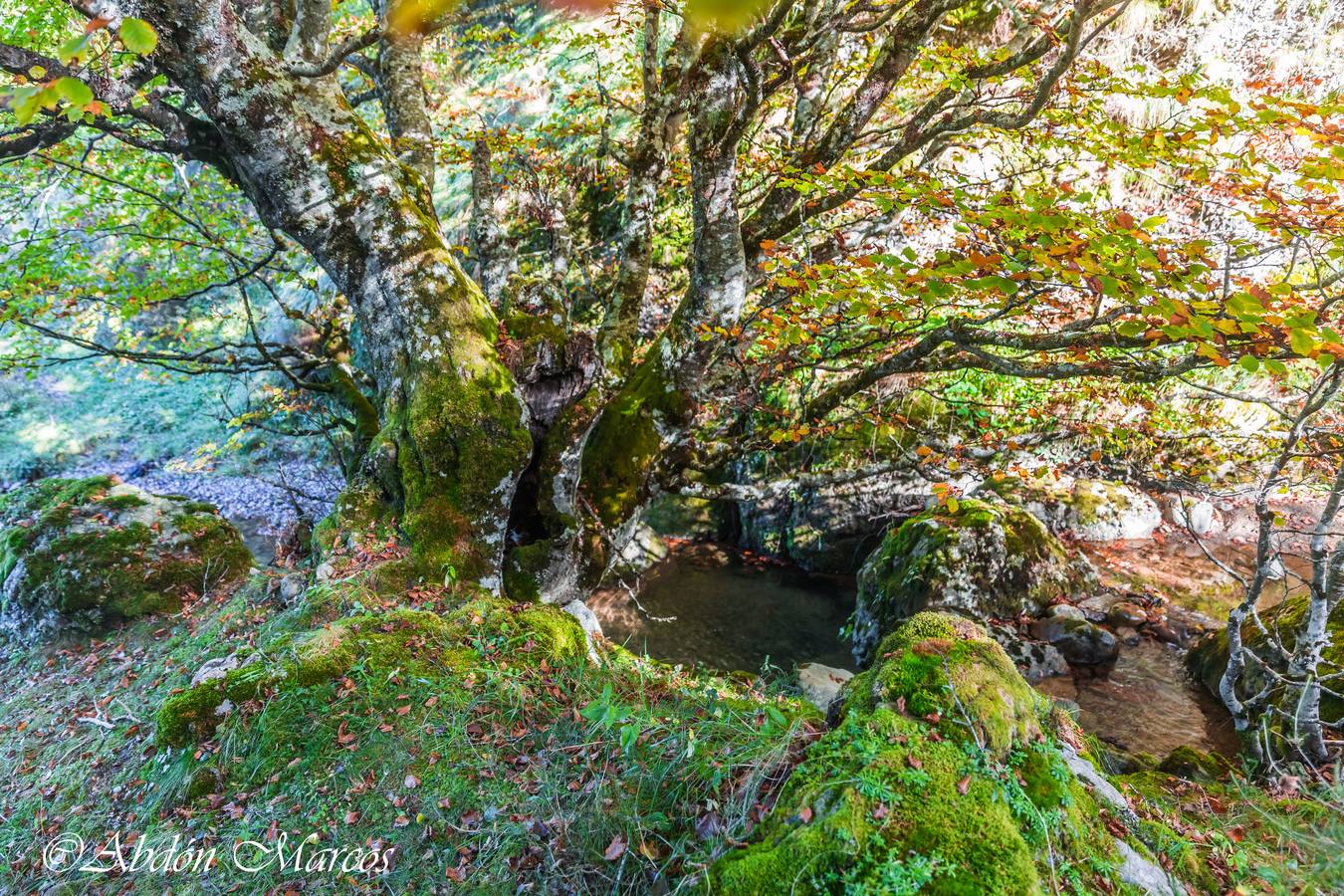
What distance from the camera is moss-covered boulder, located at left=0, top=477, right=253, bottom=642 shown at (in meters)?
5.38

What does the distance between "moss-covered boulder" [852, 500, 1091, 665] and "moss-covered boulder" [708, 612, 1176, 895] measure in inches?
183

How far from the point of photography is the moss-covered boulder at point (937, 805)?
162 cm

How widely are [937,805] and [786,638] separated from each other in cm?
583

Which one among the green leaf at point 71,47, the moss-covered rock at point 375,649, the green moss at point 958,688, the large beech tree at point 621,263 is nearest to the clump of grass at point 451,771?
the moss-covered rock at point 375,649

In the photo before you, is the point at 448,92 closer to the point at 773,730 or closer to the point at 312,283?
the point at 312,283

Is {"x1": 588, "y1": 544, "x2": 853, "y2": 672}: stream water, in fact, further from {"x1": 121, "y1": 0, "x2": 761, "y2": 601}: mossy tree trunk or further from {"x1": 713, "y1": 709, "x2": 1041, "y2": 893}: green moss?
{"x1": 713, "y1": 709, "x2": 1041, "y2": 893}: green moss

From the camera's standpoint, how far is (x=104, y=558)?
5602mm

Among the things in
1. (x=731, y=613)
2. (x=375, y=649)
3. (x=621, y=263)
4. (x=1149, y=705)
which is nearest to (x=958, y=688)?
(x=375, y=649)

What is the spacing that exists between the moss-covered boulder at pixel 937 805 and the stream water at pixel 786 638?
418 cm

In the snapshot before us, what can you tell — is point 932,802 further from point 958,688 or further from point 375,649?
point 375,649

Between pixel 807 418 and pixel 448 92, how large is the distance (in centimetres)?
1255

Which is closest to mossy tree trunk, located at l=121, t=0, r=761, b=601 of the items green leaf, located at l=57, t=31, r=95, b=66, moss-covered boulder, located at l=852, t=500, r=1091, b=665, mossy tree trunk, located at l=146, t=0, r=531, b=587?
mossy tree trunk, located at l=146, t=0, r=531, b=587

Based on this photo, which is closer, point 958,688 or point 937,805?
point 937,805

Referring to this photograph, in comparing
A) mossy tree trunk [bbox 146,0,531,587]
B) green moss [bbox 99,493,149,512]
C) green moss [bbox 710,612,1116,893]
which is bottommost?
green moss [bbox 710,612,1116,893]
